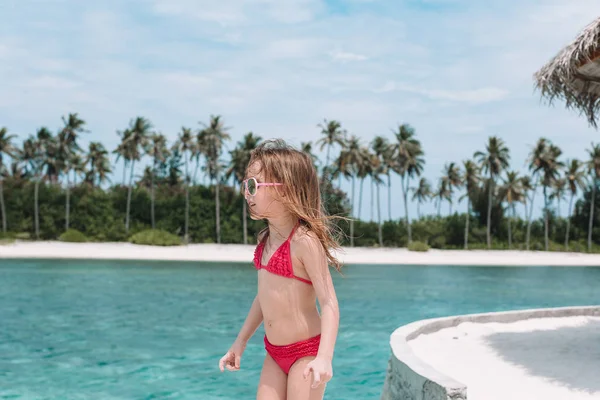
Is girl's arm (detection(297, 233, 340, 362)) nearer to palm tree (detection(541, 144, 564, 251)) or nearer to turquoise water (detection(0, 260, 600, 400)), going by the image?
turquoise water (detection(0, 260, 600, 400))

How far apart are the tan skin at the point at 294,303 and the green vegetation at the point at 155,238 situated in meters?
46.7

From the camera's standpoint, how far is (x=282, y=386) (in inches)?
108

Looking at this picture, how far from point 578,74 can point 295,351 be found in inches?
254

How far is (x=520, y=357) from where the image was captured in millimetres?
7496

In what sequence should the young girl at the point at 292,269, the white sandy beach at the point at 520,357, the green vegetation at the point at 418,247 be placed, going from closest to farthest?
the young girl at the point at 292,269, the white sandy beach at the point at 520,357, the green vegetation at the point at 418,247

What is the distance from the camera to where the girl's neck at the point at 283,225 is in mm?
2703

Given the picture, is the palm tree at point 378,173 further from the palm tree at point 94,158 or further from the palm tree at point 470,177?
the palm tree at point 94,158

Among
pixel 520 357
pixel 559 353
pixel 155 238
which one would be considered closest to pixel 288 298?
pixel 520 357

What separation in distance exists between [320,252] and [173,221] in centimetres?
5089

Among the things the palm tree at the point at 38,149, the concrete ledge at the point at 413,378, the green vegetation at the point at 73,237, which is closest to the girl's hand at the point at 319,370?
the concrete ledge at the point at 413,378

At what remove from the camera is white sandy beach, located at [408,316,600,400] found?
6062 millimetres

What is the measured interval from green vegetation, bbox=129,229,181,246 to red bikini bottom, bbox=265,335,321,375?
46.7m

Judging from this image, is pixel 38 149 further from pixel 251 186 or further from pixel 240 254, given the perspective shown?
pixel 251 186

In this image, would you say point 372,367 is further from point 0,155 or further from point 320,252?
point 0,155
